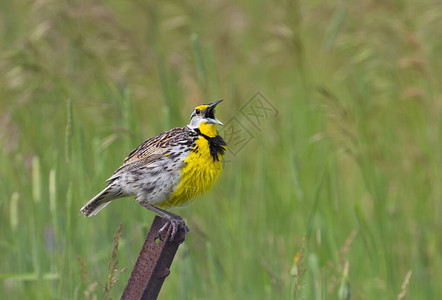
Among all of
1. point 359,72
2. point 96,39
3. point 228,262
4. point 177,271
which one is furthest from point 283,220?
point 96,39

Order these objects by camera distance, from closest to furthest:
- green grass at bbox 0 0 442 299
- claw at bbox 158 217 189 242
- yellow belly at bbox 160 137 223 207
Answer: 1. claw at bbox 158 217 189 242
2. yellow belly at bbox 160 137 223 207
3. green grass at bbox 0 0 442 299

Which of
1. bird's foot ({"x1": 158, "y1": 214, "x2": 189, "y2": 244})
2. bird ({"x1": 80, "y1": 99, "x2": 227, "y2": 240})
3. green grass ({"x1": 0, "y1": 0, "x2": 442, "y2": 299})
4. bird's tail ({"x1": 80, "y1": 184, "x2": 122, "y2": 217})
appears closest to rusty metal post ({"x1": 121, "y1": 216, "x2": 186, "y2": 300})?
bird's foot ({"x1": 158, "y1": 214, "x2": 189, "y2": 244})

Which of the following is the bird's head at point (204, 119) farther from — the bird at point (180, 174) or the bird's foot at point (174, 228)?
the bird's foot at point (174, 228)

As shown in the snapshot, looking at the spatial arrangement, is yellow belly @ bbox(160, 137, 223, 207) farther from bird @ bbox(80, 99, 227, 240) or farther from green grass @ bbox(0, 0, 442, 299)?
green grass @ bbox(0, 0, 442, 299)

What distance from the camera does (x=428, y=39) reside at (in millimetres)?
4961

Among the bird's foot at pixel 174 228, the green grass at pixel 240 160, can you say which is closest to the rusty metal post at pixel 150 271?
the bird's foot at pixel 174 228

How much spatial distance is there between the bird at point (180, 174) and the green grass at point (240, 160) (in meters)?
0.41

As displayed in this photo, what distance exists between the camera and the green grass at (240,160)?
140 inches

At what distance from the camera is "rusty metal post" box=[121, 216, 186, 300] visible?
188cm

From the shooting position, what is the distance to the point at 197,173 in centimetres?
258

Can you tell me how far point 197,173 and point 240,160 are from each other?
1672 millimetres

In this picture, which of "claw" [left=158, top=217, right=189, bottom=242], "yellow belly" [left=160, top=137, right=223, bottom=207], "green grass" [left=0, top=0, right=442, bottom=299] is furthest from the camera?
"green grass" [left=0, top=0, right=442, bottom=299]

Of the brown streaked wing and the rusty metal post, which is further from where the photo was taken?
the brown streaked wing

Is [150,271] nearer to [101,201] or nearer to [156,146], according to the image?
[101,201]
